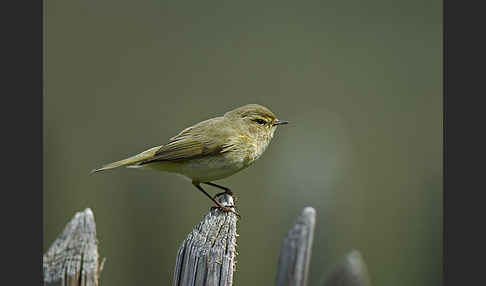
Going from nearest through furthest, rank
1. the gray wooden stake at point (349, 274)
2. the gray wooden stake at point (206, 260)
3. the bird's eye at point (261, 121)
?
the gray wooden stake at point (206, 260) → the gray wooden stake at point (349, 274) → the bird's eye at point (261, 121)

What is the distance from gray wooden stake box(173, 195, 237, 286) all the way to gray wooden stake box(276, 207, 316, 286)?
20cm

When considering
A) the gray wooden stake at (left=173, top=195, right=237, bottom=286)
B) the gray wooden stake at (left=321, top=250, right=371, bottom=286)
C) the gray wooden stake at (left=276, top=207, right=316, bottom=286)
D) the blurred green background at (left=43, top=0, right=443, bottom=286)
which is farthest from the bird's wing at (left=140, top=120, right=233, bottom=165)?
the gray wooden stake at (left=321, top=250, right=371, bottom=286)

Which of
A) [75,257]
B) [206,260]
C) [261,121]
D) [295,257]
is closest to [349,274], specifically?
[295,257]

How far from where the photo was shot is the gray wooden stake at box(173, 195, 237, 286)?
2.07 m

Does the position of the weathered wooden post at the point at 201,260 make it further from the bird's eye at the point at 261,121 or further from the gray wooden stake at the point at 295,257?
the bird's eye at the point at 261,121

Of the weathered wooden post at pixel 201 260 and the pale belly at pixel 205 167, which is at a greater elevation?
the pale belly at pixel 205 167

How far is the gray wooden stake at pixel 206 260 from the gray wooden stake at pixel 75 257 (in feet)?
1.10

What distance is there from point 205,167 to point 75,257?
153 cm

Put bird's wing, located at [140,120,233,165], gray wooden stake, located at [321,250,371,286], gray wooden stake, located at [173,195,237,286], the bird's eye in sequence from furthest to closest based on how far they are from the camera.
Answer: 1. the bird's eye
2. bird's wing, located at [140,120,233,165]
3. gray wooden stake, located at [321,250,371,286]
4. gray wooden stake, located at [173,195,237,286]

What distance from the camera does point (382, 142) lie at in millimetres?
6934

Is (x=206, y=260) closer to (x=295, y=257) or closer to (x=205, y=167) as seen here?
(x=295, y=257)

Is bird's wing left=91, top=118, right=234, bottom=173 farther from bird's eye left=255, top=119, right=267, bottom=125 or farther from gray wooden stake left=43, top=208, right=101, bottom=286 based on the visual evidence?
gray wooden stake left=43, top=208, right=101, bottom=286

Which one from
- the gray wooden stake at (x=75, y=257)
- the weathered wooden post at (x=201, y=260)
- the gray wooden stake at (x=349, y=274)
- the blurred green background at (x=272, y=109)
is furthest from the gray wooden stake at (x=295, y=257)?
the blurred green background at (x=272, y=109)

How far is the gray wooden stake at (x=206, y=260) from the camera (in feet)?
6.80
